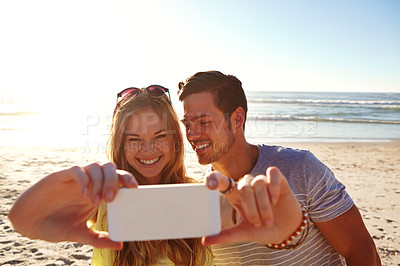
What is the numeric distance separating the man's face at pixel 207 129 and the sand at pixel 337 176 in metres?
2.57

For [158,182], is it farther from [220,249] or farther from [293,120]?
[293,120]

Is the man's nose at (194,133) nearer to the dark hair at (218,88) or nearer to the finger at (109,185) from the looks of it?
the dark hair at (218,88)

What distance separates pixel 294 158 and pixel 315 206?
1.34 feet

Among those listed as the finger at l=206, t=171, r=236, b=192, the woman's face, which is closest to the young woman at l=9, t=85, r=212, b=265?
the woman's face

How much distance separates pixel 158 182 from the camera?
286cm

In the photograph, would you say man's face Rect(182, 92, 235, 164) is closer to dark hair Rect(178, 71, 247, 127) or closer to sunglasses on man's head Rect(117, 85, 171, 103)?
dark hair Rect(178, 71, 247, 127)

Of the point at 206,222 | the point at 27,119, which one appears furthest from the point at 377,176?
the point at 27,119

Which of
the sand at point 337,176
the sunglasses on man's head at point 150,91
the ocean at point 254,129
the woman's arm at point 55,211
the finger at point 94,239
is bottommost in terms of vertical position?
the sand at point 337,176

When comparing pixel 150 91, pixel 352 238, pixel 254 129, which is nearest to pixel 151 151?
pixel 150 91

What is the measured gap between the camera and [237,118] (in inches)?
133

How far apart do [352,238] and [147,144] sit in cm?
174

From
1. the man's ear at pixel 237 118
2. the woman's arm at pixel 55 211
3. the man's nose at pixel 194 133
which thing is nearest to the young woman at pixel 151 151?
the man's nose at pixel 194 133

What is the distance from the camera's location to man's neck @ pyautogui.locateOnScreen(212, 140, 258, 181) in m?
3.01

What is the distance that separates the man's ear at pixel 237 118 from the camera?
3311mm
